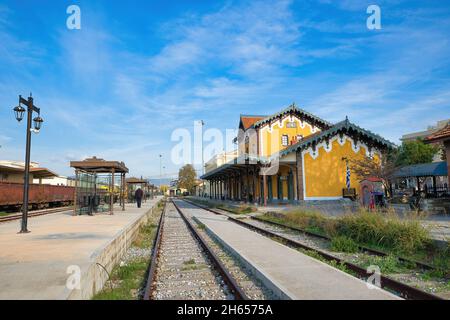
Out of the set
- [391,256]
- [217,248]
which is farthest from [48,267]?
[391,256]

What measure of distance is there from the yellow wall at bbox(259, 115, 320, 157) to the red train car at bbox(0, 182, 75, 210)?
18865 mm

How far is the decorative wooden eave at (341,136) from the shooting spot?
24.4 metres

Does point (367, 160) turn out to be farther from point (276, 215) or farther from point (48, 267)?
point (48, 267)

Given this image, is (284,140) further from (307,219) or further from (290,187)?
(307,219)

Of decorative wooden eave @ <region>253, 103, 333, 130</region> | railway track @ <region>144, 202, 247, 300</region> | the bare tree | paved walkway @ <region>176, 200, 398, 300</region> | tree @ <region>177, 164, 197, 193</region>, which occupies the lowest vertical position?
railway track @ <region>144, 202, 247, 300</region>

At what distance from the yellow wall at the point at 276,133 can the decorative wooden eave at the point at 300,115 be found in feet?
1.60

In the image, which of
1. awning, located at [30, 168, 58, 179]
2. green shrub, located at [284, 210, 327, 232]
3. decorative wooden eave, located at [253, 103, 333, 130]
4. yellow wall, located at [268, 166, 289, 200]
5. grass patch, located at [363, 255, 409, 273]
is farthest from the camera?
decorative wooden eave, located at [253, 103, 333, 130]

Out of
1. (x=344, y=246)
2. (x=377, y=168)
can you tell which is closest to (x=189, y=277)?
(x=344, y=246)

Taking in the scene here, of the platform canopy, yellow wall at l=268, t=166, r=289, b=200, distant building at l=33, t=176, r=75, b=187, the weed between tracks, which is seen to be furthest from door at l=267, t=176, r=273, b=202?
the weed between tracks

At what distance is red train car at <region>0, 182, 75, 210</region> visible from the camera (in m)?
18.7

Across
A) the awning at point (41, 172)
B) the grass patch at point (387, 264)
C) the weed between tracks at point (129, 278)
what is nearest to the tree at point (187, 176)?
the awning at point (41, 172)

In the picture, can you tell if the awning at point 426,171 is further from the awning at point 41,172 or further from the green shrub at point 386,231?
the awning at point 41,172

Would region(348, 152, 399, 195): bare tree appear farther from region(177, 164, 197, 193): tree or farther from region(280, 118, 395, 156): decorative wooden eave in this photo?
region(177, 164, 197, 193): tree
